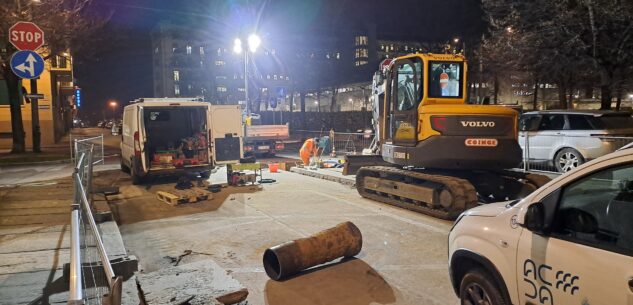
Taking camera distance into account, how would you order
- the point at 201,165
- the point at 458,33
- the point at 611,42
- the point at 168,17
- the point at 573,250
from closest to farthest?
the point at 573,250
the point at 201,165
the point at 611,42
the point at 458,33
the point at 168,17

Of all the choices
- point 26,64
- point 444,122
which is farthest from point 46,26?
point 444,122

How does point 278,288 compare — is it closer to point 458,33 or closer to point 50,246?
point 50,246

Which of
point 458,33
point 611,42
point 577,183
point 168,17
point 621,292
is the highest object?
point 168,17

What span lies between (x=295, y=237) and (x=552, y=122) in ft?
30.6

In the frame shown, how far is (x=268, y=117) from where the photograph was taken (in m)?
50.6

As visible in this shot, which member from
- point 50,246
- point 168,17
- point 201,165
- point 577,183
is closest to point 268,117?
point 201,165

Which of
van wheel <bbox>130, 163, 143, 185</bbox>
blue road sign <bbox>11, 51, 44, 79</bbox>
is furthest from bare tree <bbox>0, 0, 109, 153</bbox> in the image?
blue road sign <bbox>11, 51, 44, 79</bbox>

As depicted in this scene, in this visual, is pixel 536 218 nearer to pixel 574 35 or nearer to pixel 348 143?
pixel 574 35

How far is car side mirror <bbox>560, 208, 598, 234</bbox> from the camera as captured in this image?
3.05 m

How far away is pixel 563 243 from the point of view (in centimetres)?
309

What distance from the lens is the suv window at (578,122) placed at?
12469mm

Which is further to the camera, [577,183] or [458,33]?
[458,33]

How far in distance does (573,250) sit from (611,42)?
18614 mm

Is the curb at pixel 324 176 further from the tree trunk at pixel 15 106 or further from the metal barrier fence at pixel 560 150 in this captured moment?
the tree trunk at pixel 15 106
